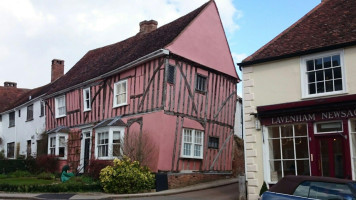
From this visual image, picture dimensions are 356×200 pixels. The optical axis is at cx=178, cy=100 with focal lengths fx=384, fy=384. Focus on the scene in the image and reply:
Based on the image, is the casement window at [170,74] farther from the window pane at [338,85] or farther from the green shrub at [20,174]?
the green shrub at [20,174]

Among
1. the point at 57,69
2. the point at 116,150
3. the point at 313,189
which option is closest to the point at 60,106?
the point at 57,69

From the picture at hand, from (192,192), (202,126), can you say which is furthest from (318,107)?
(202,126)

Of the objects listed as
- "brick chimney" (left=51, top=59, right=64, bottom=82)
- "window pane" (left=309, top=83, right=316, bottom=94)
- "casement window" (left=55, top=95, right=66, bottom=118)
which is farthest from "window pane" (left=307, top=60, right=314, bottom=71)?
"brick chimney" (left=51, top=59, right=64, bottom=82)

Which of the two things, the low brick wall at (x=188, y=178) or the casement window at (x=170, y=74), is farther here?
the casement window at (x=170, y=74)

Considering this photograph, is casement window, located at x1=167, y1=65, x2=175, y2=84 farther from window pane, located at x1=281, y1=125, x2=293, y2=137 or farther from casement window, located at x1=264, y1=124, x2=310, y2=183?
window pane, located at x1=281, y1=125, x2=293, y2=137

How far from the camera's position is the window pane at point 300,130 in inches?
483

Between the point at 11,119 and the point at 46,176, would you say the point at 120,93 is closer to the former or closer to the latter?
the point at 46,176

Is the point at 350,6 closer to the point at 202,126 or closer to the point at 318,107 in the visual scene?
the point at 318,107

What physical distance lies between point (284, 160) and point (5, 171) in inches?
723

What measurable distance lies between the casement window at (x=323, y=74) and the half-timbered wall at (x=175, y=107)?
6657mm

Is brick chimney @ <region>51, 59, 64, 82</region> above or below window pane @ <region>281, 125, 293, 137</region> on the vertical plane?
above

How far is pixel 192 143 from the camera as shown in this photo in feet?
60.1

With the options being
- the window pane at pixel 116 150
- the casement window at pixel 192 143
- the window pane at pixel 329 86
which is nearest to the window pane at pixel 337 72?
the window pane at pixel 329 86

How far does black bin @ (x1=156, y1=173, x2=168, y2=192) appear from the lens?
52.1ft
